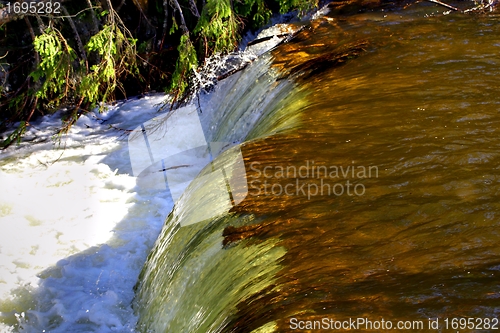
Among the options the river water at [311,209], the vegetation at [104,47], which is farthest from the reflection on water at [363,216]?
the vegetation at [104,47]

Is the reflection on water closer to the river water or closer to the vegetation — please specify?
the river water

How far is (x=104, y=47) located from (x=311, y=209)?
13.7 ft

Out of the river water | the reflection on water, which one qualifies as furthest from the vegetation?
the reflection on water

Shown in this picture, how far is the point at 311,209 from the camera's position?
298 cm

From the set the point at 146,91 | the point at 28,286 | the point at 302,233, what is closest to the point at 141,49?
the point at 146,91

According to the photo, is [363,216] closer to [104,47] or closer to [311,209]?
[311,209]

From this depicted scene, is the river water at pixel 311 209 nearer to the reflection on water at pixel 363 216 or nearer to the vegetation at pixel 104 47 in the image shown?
the reflection on water at pixel 363 216

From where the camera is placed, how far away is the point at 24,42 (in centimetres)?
696

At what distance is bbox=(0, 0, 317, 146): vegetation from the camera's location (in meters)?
6.13

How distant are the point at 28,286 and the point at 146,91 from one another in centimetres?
406

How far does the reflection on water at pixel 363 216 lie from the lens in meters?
2.35

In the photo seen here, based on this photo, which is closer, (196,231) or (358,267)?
(358,267)

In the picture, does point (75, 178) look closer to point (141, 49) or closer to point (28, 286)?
point (28, 286)

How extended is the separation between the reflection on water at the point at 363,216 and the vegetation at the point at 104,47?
2261 mm
